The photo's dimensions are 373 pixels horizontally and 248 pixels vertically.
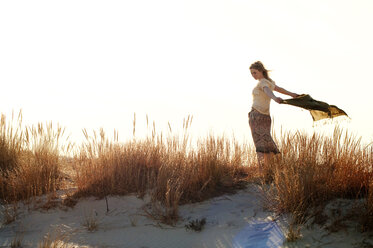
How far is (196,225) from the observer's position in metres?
4.90

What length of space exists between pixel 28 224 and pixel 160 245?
6.67 ft

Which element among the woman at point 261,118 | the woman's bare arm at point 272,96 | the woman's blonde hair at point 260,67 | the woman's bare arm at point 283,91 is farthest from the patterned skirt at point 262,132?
the woman's blonde hair at point 260,67

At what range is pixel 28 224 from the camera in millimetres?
5547

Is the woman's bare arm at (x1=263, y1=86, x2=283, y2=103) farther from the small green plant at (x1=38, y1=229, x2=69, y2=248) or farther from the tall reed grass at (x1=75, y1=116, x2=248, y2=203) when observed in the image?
the small green plant at (x1=38, y1=229, x2=69, y2=248)

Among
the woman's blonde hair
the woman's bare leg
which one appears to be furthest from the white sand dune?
the woman's blonde hair

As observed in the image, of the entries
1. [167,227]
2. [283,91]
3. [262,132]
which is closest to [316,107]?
[283,91]

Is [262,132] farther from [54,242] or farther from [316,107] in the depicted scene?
[54,242]

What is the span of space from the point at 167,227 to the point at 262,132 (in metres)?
1.97

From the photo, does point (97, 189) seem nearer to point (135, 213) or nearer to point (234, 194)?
point (135, 213)

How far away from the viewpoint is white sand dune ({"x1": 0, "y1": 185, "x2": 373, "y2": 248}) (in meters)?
4.33

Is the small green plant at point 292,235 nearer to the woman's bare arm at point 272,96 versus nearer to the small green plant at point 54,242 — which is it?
the woman's bare arm at point 272,96

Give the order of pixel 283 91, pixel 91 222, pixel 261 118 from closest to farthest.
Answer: pixel 91 222 → pixel 261 118 → pixel 283 91

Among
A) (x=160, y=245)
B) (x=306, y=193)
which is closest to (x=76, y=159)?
(x=160, y=245)

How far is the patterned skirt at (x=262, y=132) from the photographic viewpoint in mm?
5910
